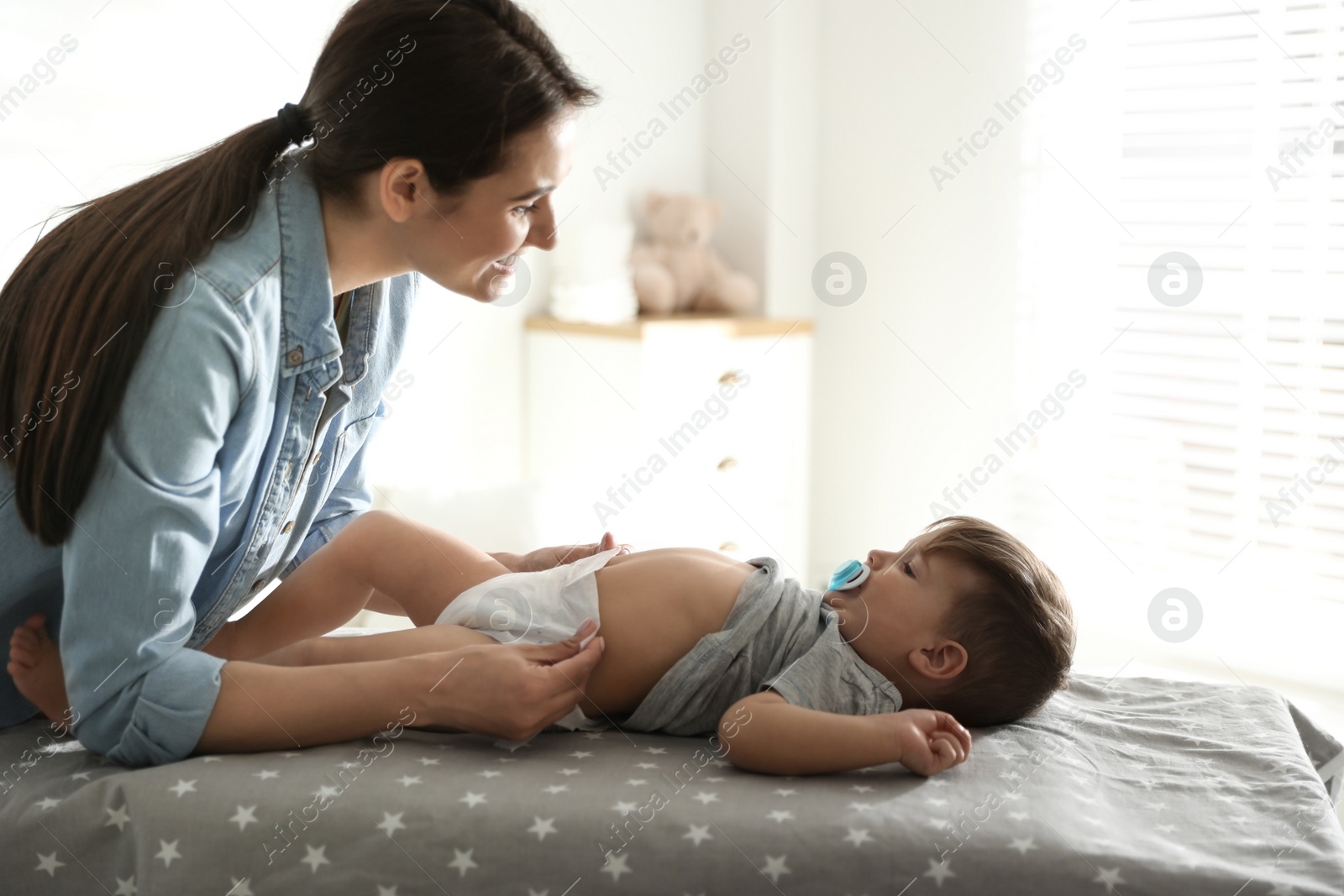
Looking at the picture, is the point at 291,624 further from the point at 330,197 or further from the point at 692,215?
the point at 692,215

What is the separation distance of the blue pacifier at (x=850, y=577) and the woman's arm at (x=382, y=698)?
0.44 meters

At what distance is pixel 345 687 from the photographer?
3.67ft

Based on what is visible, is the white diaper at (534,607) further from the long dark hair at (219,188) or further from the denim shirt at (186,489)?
the long dark hair at (219,188)

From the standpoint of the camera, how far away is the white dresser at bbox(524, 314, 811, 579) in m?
2.77

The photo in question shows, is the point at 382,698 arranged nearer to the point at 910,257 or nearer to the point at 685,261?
the point at 685,261

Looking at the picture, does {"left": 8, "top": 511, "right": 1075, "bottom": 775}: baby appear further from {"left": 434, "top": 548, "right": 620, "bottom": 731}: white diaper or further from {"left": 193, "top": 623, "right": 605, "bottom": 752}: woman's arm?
{"left": 193, "top": 623, "right": 605, "bottom": 752}: woman's arm

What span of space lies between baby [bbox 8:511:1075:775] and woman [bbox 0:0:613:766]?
90 mm

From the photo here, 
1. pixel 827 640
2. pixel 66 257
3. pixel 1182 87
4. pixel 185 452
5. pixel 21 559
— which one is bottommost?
pixel 827 640

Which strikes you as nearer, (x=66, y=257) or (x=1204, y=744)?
(x=66, y=257)

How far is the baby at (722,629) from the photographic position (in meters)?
1.26

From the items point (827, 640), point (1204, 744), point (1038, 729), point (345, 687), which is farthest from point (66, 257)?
point (1204, 744)

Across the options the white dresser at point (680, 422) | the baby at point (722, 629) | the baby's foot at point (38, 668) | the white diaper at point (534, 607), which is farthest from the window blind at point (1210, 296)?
the baby's foot at point (38, 668)

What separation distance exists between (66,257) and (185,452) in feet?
0.86

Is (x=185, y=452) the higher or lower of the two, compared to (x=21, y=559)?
higher
